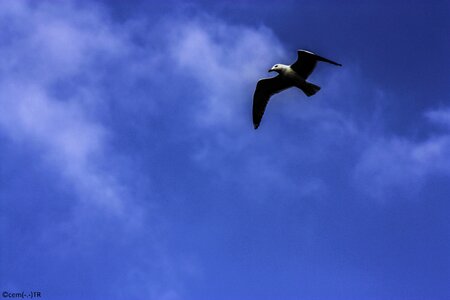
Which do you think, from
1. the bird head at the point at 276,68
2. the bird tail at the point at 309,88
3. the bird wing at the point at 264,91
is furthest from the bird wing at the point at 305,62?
the bird wing at the point at 264,91

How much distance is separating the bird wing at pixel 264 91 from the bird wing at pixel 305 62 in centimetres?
114

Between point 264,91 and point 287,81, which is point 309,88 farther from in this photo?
point 264,91

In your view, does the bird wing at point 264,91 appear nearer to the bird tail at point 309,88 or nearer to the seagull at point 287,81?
the seagull at point 287,81

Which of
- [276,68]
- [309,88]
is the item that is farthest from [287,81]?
[309,88]

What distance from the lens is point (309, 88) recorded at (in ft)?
72.1

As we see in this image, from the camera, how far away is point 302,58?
21.4 m

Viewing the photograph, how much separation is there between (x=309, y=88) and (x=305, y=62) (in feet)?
3.58

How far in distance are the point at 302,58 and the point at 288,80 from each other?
1484 millimetres

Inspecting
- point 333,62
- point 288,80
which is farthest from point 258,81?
point 333,62

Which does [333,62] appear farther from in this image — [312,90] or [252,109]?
[252,109]

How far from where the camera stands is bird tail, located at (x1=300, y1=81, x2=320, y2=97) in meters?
21.8

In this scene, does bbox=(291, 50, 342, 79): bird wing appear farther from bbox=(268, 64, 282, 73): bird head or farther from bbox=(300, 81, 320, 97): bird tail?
bbox=(268, 64, 282, 73): bird head

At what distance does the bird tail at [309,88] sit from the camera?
860 inches

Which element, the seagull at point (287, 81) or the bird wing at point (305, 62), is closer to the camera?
the bird wing at point (305, 62)
